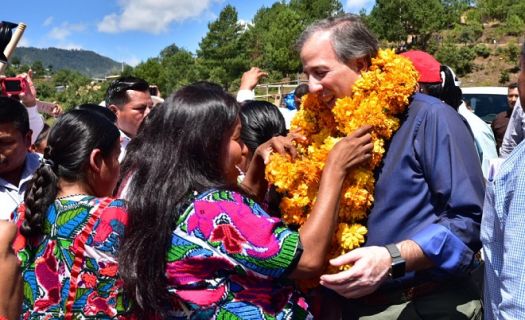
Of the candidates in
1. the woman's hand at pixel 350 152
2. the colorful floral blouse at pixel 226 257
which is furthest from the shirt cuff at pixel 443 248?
the colorful floral blouse at pixel 226 257

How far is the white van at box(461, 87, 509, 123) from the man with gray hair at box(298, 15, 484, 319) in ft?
24.7

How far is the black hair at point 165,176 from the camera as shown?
174 cm

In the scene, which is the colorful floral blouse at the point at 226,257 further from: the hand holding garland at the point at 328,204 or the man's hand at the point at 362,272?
the man's hand at the point at 362,272

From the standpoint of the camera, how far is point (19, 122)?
3.30 m

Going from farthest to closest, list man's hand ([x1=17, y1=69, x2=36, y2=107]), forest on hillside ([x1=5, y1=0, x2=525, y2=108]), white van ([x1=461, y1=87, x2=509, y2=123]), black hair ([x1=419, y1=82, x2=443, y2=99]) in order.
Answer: forest on hillside ([x1=5, y1=0, x2=525, y2=108]) → white van ([x1=461, y1=87, x2=509, y2=123]) → man's hand ([x1=17, y1=69, x2=36, y2=107]) → black hair ([x1=419, y1=82, x2=443, y2=99])

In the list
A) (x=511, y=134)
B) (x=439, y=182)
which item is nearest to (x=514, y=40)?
(x=511, y=134)

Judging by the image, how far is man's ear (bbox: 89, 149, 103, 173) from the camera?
230 cm

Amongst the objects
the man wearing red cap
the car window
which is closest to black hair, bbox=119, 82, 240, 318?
the man wearing red cap

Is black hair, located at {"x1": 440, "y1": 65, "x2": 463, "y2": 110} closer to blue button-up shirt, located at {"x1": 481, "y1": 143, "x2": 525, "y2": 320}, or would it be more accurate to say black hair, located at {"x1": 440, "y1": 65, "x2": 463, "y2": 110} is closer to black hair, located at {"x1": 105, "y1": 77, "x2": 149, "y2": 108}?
blue button-up shirt, located at {"x1": 481, "y1": 143, "x2": 525, "y2": 320}

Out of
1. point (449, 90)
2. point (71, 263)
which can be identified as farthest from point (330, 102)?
point (449, 90)

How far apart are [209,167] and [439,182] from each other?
99 centimetres

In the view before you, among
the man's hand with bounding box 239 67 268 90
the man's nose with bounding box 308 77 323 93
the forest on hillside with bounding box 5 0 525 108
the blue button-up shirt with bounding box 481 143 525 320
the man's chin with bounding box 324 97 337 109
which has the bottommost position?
the blue button-up shirt with bounding box 481 143 525 320

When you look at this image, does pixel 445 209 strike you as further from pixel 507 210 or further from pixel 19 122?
pixel 19 122

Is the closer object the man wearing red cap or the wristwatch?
the wristwatch
